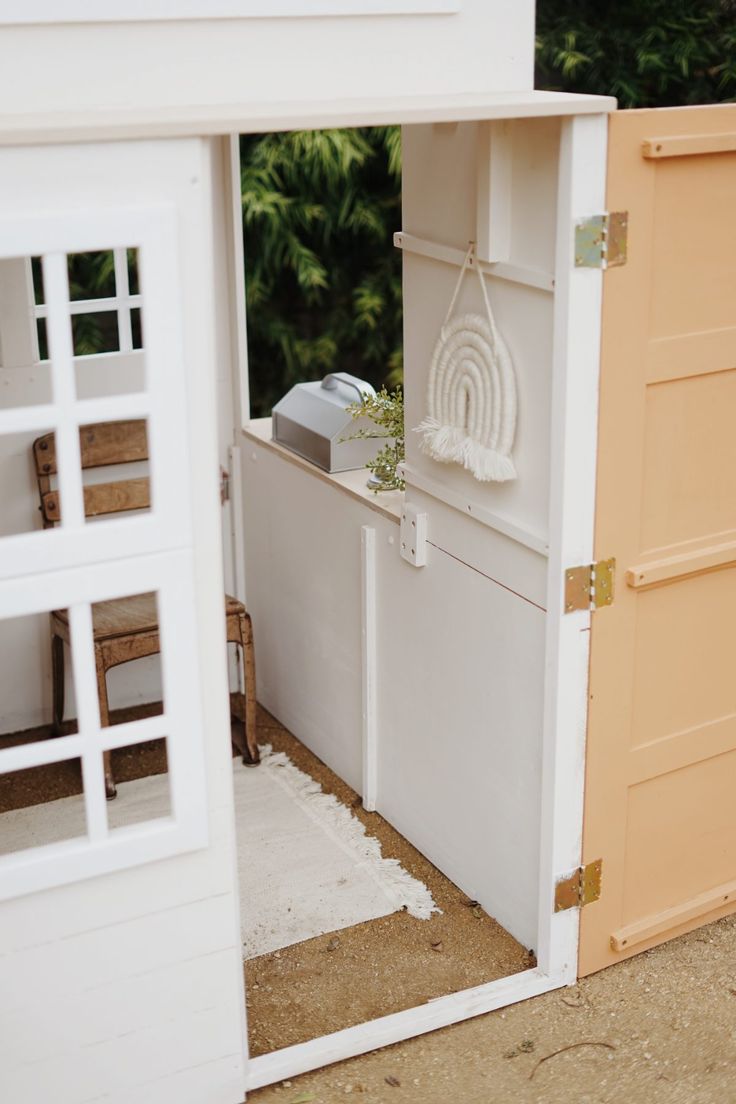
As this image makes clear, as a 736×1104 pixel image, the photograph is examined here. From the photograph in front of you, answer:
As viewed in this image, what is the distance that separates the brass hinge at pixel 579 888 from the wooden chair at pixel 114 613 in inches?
61.8

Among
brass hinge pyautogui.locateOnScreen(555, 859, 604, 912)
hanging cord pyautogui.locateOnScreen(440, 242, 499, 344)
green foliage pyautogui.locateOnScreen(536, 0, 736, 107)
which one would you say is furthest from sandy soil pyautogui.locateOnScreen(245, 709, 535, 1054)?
green foliage pyautogui.locateOnScreen(536, 0, 736, 107)

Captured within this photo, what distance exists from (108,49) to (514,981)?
2.44 meters

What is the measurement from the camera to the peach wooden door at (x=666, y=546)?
3107 millimetres

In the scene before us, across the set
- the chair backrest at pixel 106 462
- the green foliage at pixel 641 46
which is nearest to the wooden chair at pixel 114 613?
the chair backrest at pixel 106 462

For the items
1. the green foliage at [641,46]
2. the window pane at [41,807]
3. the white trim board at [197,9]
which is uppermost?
the green foliage at [641,46]

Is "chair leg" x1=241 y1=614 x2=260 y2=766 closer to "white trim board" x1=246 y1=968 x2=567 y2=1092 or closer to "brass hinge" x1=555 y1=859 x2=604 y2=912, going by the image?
"white trim board" x1=246 y1=968 x2=567 y2=1092

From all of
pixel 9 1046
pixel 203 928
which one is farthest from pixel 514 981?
pixel 9 1046

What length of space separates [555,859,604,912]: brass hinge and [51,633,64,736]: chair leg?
2.11 m

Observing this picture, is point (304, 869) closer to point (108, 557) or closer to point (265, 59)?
point (108, 557)

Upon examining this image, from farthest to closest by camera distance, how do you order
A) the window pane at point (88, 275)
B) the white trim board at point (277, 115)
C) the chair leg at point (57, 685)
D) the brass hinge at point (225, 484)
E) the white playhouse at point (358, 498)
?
the window pane at point (88, 275) < the brass hinge at point (225, 484) < the chair leg at point (57, 685) < the white playhouse at point (358, 498) < the white trim board at point (277, 115)

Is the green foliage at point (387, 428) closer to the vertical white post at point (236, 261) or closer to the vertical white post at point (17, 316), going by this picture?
the vertical white post at point (236, 261)

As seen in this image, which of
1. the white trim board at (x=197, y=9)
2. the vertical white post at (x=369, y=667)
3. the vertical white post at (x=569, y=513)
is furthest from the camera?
the vertical white post at (x=369, y=667)

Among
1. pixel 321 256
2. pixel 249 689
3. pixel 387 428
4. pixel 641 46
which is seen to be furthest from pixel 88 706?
pixel 321 256

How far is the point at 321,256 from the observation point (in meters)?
8.48
